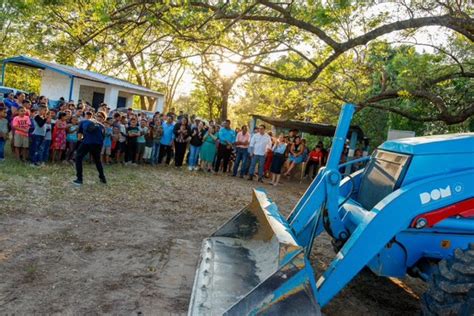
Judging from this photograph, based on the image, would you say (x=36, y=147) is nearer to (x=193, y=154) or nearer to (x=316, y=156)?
(x=193, y=154)

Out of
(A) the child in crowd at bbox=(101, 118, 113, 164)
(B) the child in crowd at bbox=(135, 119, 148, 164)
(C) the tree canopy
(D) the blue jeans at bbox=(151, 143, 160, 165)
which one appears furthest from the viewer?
(D) the blue jeans at bbox=(151, 143, 160, 165)

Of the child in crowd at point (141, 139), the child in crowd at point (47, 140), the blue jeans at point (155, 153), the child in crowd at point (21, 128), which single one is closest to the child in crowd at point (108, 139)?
the child in crowd at point (141, 139)

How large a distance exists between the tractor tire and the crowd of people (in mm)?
7708

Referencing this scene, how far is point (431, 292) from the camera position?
11.3 ft

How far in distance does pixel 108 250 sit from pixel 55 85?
23195 mm

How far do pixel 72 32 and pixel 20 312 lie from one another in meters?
5.78

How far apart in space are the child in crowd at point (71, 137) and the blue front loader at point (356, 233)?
7.95 meters

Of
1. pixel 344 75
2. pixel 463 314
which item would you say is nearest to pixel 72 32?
pixel 463 314

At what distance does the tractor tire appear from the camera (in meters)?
3.26

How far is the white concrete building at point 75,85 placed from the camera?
76.7 ft

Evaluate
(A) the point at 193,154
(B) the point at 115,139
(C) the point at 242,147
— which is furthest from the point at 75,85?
(C) the point at 242,147

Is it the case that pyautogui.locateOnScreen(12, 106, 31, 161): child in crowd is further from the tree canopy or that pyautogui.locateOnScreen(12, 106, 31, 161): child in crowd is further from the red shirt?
the red shirt

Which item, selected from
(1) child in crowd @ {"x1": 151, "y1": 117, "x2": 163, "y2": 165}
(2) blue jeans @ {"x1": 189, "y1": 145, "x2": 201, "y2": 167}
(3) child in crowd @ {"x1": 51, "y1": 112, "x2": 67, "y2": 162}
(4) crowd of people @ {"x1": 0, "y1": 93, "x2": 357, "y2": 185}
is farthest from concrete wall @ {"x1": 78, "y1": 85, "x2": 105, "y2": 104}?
(3) child in crowd @ {"x1": 51, "y1": 112, "x2": 67, "y2": 162}

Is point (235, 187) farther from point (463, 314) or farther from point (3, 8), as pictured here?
point (3, 8)
